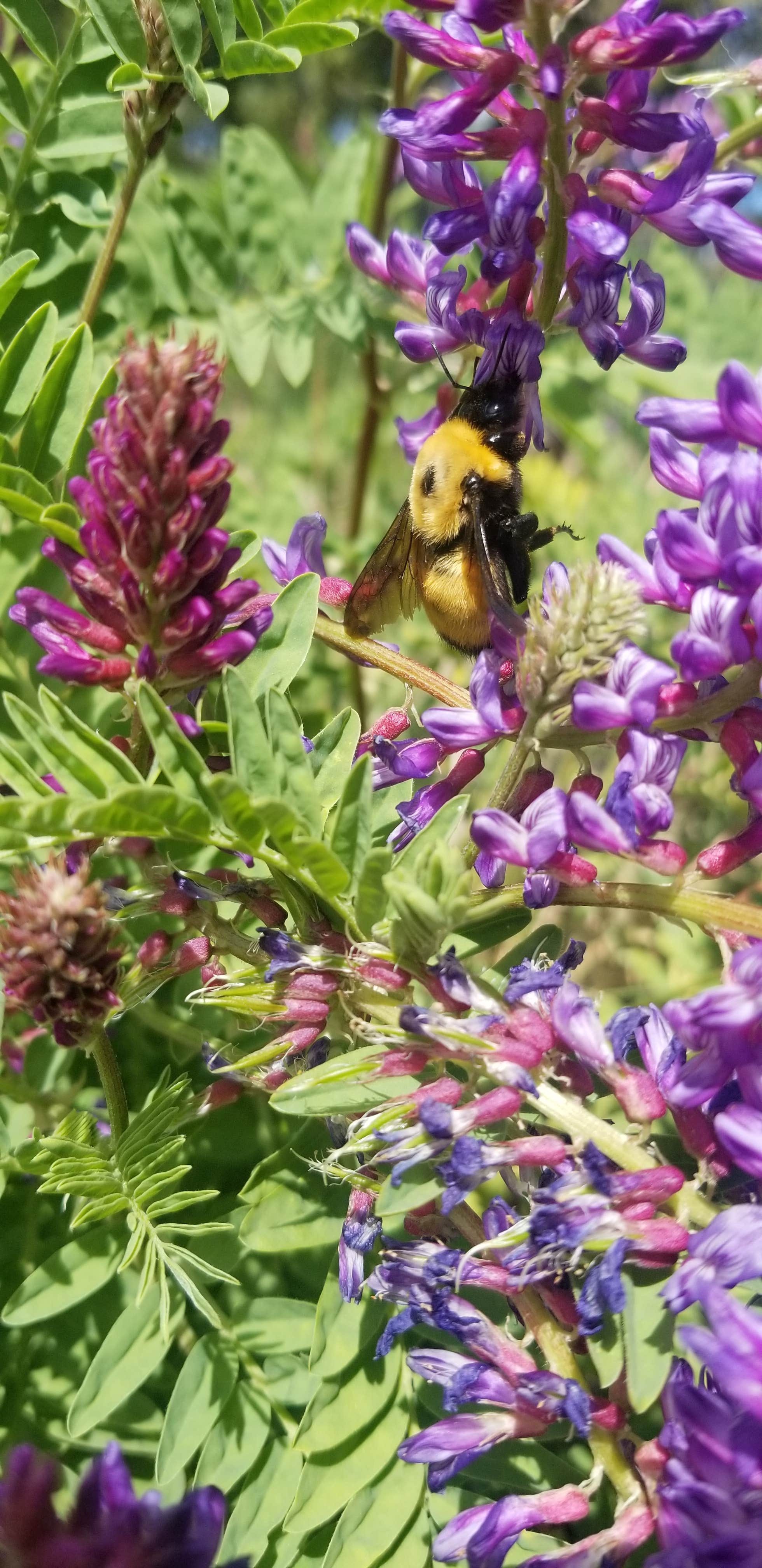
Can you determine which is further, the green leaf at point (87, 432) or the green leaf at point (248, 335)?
the green leaf at point (248, 335)

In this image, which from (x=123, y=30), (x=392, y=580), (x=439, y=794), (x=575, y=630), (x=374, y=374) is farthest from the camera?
(x=374, y=374)

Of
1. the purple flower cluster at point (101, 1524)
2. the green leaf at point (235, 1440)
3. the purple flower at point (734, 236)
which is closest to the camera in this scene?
the purple flower cluster at point (101, 1524)

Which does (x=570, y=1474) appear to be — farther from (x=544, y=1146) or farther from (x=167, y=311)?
(x=167, y=311)

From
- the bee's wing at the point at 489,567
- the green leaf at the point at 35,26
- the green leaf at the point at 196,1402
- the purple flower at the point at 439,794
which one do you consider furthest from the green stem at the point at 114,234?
the green leaf at the point at 196,1402

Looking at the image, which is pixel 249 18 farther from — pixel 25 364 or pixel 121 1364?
pixel 121 1364

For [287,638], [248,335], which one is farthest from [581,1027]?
[248,335]

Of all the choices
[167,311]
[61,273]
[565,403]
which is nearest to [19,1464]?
[61,273]

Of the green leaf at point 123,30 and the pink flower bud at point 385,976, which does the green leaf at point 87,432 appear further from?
the pink flower bud at point 385,976
